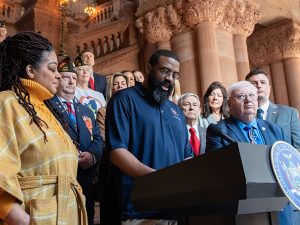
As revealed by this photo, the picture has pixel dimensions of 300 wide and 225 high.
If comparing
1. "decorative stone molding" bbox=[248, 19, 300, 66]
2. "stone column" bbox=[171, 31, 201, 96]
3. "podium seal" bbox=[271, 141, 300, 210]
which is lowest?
"podium seal" bbox=[271, 141, 300, 210]

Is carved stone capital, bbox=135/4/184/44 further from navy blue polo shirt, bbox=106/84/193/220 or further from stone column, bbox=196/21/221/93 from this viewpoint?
navy blue polo shirt, bbox=106/84/193/220

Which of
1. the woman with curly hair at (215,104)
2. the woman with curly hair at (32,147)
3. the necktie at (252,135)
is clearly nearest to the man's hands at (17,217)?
the woman with curly hair at (32,147)

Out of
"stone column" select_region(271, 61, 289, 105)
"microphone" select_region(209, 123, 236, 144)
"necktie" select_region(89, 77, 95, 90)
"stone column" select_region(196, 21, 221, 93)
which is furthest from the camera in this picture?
"stone column" select_region(271, 61, 289, 105)

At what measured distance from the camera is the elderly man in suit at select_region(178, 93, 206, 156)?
402 cm

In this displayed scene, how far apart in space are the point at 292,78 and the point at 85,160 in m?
8.85

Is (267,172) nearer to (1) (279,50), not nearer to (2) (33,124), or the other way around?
(2) (33,124)

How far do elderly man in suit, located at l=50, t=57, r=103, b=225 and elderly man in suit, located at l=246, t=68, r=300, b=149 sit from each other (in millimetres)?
1508

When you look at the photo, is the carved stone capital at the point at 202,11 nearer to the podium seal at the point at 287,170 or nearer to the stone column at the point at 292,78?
the stone column at the point at 292,78

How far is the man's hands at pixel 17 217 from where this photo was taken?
1.63 metres

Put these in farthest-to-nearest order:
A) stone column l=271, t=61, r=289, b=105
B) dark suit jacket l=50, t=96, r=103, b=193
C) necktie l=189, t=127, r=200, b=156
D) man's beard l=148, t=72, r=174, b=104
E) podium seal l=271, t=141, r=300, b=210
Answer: stone column l=271, t=61, r=289, b=105 < necktie l=189, t=127, r=200, b=156 < dark suit jacket l=50, t=96, r=103, b=193 < man's beard l=148, t=72, r=174, b=104 < podium seal l=271, t=141, r=300, b=210

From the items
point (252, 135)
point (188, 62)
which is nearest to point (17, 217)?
point (252, 135)

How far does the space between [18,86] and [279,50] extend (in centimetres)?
991

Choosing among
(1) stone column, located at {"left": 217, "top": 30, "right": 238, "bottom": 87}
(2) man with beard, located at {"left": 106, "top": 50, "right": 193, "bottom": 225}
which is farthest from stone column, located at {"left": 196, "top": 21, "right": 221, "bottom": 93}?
(2) man with beard, located at {"left": 106, "top": 50, "right": 193, "bottom": 225}

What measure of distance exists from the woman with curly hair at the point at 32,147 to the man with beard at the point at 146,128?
0.44 metres
